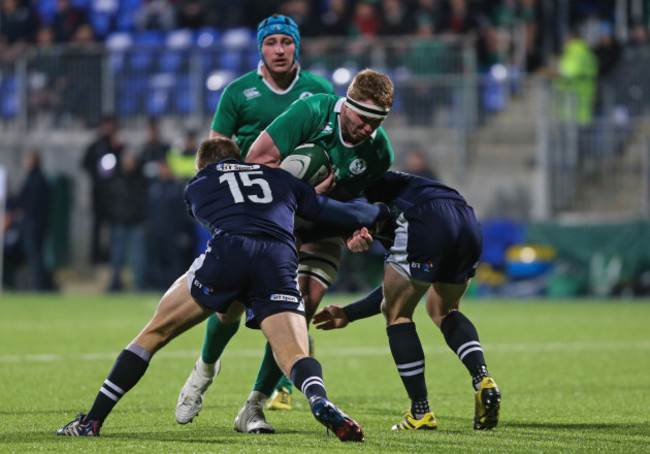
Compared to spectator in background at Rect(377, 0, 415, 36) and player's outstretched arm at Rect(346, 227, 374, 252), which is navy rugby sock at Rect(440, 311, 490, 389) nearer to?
player's outstretched arm at Rect(346, 227, 374, 252)

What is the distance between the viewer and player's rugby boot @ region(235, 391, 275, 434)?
21.0 ft

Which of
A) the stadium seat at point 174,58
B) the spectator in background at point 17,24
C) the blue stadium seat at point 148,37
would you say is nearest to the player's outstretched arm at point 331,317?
the stadium seat at point 174,58

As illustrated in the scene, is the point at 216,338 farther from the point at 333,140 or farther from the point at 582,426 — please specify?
the point at 582,426

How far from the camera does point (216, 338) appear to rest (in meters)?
6.96

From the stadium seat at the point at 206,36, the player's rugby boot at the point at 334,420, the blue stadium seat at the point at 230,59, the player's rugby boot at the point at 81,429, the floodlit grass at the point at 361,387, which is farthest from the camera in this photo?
the stadium seat at the point at 206,36

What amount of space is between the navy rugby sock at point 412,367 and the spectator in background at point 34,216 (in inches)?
601

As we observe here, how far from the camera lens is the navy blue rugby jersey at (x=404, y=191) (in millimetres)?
6848

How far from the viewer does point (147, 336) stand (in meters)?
6.17

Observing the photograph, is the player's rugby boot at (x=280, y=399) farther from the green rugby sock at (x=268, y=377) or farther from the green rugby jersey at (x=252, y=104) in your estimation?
the green rugby jersey at (x=252, y=104)

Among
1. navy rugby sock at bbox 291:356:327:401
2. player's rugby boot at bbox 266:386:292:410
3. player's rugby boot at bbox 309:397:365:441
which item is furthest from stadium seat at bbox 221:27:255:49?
player's rugby boot at bbox 309:397:365:441

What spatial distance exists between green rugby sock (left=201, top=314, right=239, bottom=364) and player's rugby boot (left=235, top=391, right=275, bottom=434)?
448 millimetres

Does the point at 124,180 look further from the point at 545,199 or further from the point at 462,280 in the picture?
the point at 462,280

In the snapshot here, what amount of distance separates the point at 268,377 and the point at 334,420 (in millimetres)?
1471

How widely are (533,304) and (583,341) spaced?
594 cm
